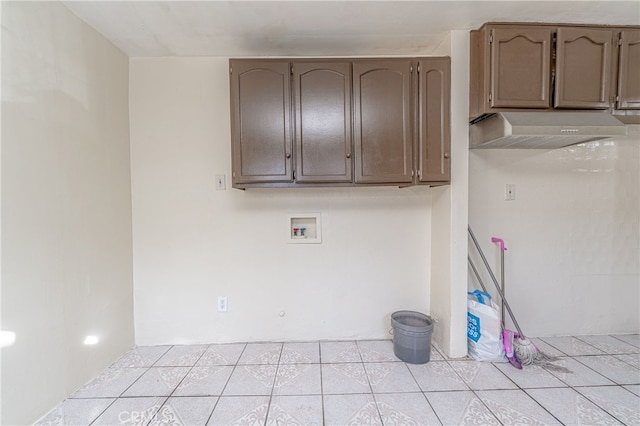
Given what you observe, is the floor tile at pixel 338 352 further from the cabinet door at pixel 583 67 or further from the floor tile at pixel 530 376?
the cabinet door at pixel 583 67

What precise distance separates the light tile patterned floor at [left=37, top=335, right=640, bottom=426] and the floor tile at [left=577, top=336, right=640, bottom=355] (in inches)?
0.5

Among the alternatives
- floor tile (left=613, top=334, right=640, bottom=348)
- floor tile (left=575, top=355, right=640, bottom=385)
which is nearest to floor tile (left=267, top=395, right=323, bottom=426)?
floor tile (left=575, top=355, right=640, bottom=385)

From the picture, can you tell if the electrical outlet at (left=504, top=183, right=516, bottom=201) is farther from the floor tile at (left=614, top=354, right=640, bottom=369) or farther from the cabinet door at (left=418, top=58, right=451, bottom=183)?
the floor tile at (left=614, top=354, right=640, bottom=369)

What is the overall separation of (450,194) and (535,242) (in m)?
0.92

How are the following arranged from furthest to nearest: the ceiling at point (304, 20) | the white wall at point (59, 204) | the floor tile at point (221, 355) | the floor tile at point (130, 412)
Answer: the floor tile at point (221, 355), the ceiling at point (304, 20), the floor tile at point (130, 412), the white wall at point (59, 204)

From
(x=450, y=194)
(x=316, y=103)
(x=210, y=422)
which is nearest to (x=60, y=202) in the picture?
(x=210, y=422)

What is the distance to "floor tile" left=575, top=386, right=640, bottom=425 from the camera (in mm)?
1327

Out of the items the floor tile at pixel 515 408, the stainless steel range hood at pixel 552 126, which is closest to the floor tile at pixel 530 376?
the floor tile at pixel 515 408

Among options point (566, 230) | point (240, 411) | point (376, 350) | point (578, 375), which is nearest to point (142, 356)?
point (240, 411)

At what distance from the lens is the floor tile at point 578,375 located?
5.17ft

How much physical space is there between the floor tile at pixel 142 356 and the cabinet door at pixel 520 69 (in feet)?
9.30

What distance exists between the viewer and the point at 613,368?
1.71 meters

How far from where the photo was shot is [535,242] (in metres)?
2.08

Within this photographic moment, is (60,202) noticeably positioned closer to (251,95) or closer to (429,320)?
(251,95)
